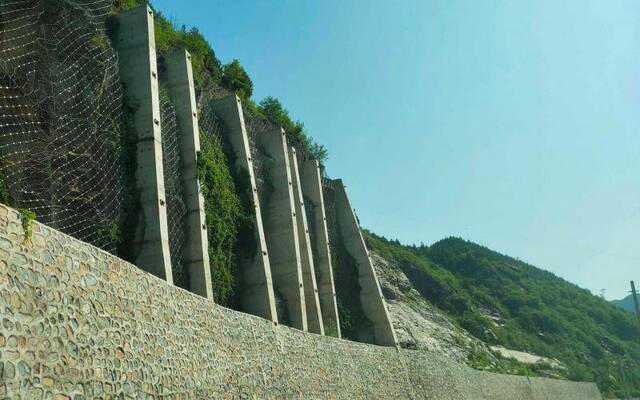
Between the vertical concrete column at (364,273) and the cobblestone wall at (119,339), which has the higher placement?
the vertical concrete column at (364,273)

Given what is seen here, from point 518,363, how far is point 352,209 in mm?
22257

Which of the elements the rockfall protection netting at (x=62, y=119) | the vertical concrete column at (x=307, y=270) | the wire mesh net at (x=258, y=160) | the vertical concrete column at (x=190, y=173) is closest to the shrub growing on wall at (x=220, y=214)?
the vertical concrete column at (x=190, y=173)

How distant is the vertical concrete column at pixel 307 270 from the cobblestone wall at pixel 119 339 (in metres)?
3.52

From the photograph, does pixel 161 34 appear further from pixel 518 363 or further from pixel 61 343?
pixel 518 363

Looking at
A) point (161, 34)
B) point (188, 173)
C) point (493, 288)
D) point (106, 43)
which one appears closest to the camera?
point (106, 43)

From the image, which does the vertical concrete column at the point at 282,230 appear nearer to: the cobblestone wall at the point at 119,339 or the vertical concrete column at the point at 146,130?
the cobblestone wall at the point at 119,339

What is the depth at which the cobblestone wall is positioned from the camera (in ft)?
21.4

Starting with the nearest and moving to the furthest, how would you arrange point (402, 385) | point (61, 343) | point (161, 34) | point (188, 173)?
point (61, 343) → point (188, 173) → point (161, 34) → point (402, 385)

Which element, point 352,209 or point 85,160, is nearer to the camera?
point 85,160

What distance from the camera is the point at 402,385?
821 inches

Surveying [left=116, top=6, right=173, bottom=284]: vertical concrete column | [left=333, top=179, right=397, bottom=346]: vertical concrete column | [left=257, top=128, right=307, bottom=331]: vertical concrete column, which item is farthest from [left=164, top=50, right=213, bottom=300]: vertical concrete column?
Result: [left=333, top=179, right=397, bottom=346]: vertical concrete column

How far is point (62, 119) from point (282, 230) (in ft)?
30.2

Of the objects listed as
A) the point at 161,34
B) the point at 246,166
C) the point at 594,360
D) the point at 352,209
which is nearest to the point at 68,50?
the point at 161,34

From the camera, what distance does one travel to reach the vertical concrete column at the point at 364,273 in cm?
2434
